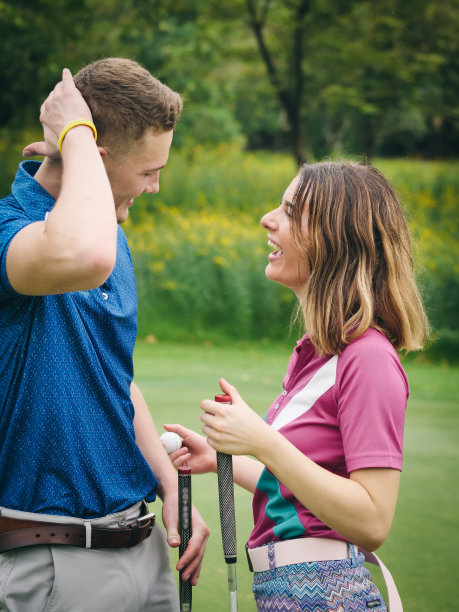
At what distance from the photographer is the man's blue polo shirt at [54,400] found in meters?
A: 1.84

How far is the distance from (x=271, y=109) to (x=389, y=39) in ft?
62.0

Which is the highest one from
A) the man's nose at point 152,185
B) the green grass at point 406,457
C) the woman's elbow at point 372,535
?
the man's nose at point 152,185

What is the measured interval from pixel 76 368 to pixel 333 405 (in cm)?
62

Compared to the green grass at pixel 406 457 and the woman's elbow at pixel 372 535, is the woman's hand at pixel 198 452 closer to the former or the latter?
the woman's elbow at pixel 372 535

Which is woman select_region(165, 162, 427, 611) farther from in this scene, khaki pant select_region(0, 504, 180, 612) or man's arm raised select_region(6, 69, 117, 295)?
man's arm raised select_region(6, 69, 117, 295)

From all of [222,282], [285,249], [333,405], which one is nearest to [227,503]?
[333,405]

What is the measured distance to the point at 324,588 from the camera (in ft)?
6.03

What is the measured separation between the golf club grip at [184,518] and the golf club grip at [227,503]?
0.17 meters

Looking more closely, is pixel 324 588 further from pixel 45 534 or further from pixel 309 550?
pixel 45 534

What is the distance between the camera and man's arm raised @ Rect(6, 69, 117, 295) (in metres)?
1.61

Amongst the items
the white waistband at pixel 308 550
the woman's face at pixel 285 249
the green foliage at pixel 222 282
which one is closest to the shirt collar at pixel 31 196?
the woman's face at pixel 285 249

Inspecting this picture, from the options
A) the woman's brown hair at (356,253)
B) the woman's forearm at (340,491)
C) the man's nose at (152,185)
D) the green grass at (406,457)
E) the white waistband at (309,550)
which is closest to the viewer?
the woman's forearm at (340,491)

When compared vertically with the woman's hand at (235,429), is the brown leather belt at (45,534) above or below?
below

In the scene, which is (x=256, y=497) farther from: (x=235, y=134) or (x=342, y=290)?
(x=235, y=134)
